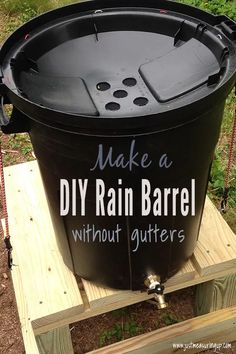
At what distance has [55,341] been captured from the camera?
149 centimetres

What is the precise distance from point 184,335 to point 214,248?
336mm

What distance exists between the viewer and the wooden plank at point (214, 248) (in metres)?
1.55

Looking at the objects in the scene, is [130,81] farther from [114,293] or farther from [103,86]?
[114,293]

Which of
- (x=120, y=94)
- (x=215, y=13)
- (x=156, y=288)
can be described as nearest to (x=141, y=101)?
(x=120, y=94)

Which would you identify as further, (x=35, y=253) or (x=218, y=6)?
(x=218, y=6)

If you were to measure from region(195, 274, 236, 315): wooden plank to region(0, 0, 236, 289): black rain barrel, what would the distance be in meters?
0.22

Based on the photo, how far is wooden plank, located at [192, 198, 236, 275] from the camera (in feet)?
5.08

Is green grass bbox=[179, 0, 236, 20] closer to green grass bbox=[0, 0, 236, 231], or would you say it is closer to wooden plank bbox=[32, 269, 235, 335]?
green grass bbox=[0, 0, 236, 231]

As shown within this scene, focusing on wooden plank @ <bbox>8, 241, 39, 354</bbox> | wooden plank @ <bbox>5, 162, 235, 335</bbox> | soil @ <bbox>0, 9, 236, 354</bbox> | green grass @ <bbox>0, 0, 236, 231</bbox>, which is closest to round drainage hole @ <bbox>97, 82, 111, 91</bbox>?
wooden plank @ <bbox>5, 162, 235, 335</bbox>

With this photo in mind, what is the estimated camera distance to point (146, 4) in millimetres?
1436

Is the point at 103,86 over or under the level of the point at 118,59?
under

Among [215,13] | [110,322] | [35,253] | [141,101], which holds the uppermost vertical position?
[215,13]

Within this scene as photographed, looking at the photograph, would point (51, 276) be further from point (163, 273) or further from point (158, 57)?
point (158, 57)

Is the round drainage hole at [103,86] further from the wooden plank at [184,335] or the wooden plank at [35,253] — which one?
the wooden plank at [184,335]
